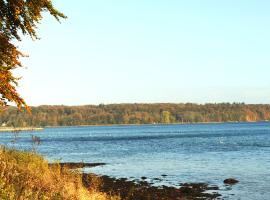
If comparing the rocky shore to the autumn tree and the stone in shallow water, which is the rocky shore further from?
the autumn tree

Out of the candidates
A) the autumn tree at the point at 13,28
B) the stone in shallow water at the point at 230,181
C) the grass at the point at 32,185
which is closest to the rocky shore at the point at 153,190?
the stone in shallow water at the point at 230,181

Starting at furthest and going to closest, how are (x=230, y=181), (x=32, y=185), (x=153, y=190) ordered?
(x=230, y=181)
(x=153, y=190)
(x=32, y=185)

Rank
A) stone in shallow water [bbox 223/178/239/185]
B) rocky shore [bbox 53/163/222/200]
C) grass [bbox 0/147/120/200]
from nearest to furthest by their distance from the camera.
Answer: grass [bbox 0/147/120/200], rocky shore [bbox 53/163/222/200], stone in shallow water [bbox 223/178/239/185]

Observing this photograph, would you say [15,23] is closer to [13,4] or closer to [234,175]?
[13,4]

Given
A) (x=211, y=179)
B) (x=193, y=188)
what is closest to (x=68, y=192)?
(x=193, y=188)

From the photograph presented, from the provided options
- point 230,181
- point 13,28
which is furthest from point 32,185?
point 230,181

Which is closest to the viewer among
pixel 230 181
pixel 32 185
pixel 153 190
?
pixel 32 185

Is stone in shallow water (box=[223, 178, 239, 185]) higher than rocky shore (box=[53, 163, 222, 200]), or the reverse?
stone in shallow water (box=[223, 178, 239, 185])

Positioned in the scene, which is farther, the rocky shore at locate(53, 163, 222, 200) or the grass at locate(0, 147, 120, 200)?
the rocky shore at locate(53, 163, 222, 200)

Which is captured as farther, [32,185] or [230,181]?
[230,181]

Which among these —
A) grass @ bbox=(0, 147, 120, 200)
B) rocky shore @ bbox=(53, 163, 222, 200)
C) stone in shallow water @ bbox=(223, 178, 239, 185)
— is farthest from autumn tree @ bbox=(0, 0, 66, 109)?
stone in shallow water @ bbox=(223, 178, 239, 185)

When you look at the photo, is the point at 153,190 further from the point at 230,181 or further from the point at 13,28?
the point at 13,28

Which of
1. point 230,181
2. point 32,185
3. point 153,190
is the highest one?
point 32,185

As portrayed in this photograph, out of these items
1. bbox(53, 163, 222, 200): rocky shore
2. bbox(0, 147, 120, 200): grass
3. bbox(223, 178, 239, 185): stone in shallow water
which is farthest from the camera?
bbox(223, 178, 239, 185): stone in shallow water
